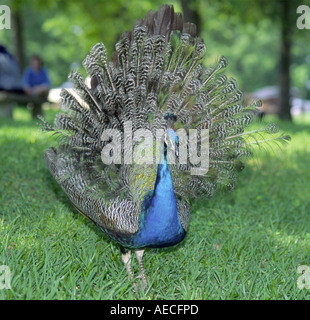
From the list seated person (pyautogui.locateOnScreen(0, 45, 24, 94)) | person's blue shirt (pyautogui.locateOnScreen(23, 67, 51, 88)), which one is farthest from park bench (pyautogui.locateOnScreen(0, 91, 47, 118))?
person's blue shirt (pyautogui.locateOnScreen(23, 67, 51, 88))

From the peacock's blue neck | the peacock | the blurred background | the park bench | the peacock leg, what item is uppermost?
the blurred background

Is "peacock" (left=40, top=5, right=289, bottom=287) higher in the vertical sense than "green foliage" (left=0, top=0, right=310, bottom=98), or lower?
lower

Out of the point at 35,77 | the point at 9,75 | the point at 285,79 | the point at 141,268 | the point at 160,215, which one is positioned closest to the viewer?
the point at 160,215

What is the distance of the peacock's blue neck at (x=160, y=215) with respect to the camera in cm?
309

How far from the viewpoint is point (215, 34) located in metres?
38.2

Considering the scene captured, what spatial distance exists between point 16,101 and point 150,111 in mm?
8773

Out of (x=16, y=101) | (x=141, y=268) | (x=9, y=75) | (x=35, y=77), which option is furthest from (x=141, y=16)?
(x=141, y=268)

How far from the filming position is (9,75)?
13.0 meters

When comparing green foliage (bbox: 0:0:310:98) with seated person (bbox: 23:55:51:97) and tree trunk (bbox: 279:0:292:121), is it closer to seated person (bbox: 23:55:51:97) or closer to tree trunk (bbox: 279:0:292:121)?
tree trunk (bbox: 279:0:292:121)

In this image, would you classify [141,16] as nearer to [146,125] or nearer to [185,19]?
[185,19]

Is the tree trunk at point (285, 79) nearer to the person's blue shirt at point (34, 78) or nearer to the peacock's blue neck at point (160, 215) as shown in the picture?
the person's blue shirt at point (34, 78)

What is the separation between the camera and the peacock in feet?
11.7

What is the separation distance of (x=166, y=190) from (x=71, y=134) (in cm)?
130

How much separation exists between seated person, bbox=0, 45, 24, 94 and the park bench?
21.1 inches
